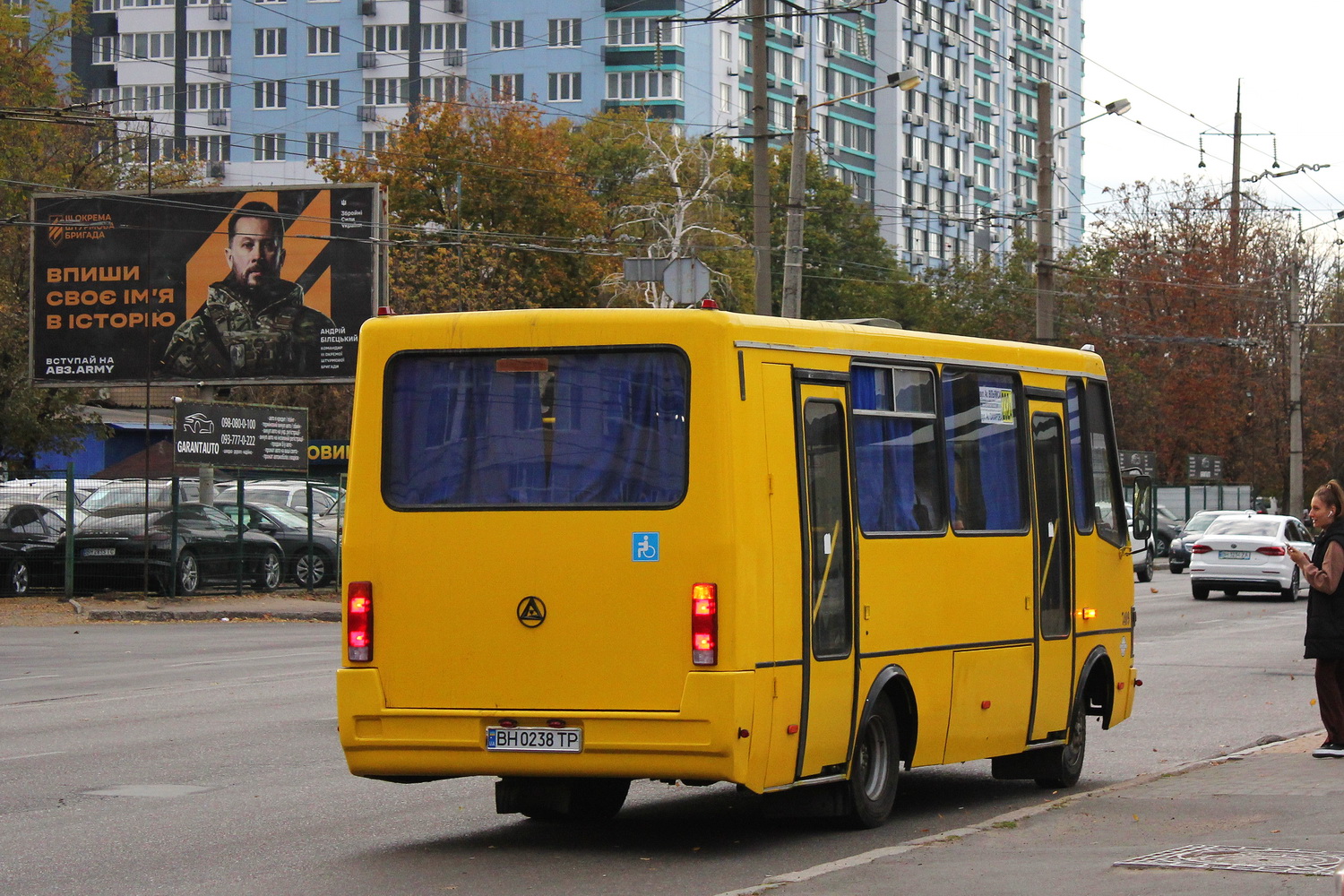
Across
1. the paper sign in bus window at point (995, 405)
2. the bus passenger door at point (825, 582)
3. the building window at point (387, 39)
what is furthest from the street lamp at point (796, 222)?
the building window at point (387, 39)

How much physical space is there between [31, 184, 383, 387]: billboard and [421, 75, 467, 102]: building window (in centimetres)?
5488

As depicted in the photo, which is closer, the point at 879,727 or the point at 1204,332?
the point at 879,727

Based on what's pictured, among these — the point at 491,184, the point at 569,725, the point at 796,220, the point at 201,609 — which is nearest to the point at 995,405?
the point at 569,725

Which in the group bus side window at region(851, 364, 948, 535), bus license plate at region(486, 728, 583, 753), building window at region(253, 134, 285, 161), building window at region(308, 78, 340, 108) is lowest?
bus license plate at region(486, 728, 583, 753)

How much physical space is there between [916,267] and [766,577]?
101198 millimetres

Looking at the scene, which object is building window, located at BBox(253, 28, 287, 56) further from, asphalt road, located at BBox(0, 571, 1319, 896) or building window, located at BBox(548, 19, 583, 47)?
asphalt road, located at BBox(0, 571, 1319, 896)

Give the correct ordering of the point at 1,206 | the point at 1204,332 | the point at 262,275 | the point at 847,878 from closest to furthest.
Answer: the point at 847,878
the point at 262,275
the point at 1,206
the point at 1204,332

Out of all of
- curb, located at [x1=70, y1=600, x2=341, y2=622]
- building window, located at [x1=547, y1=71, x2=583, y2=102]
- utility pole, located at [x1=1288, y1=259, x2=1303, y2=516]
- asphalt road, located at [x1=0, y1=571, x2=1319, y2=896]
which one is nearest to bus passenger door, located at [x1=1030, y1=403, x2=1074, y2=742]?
asphalt road, located at [x1=0, y1=571, x2=1319, y2=896]

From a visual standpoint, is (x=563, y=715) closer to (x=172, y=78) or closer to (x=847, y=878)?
(x=847, y=878)

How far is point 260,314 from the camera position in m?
36.7

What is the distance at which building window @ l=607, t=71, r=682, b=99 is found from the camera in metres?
90.4

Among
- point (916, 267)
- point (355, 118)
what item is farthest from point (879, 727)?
point (916, 267)

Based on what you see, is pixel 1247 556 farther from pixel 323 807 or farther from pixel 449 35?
pixel 449 35

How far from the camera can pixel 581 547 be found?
8.66m
